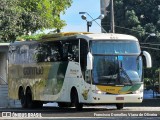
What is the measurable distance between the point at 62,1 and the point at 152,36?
1570cm

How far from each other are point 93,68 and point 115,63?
0.99 meters

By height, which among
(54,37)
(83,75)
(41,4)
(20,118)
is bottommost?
(20,118)

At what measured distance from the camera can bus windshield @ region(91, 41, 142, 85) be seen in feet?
75.1

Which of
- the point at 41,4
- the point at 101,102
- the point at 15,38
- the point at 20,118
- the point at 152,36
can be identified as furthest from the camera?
the point at 152,36

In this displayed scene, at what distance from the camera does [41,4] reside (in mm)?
40938

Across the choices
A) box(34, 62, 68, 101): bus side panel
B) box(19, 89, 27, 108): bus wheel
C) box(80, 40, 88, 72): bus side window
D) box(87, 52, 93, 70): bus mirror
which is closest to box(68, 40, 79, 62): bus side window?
box(80, 40, 88, 72): bus side window

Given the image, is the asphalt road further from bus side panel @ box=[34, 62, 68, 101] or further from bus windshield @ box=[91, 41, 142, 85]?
bus side panel @ box=[34, 62, 68, 101]

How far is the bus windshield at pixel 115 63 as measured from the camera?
22891 millimetres

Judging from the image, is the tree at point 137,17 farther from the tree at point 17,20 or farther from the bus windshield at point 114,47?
the bus windshield at point 114,47

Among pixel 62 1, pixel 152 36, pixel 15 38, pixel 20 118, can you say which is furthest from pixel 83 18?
pixel 20 118

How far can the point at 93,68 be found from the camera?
74.8ft

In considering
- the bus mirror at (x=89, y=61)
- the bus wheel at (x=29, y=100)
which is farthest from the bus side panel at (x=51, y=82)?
the bus mirror at (x=89, y=61)

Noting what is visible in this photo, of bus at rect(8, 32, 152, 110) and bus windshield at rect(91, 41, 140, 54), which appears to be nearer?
bus at rect(8, 32, 152, 110)

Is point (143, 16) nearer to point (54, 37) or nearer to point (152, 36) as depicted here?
point (152, 36)
